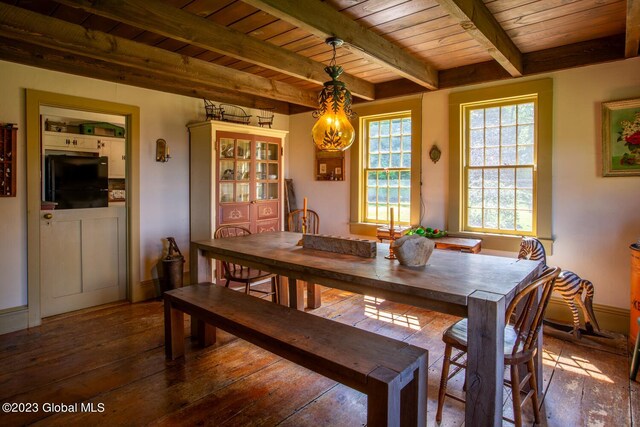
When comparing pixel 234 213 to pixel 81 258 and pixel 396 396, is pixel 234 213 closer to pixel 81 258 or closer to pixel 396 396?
pixel 81 258

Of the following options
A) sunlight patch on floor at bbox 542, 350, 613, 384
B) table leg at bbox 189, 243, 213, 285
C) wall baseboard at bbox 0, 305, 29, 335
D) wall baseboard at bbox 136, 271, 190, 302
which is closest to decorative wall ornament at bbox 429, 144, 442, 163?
sunlight patch on floor at bbox 542, 350, 613, 384

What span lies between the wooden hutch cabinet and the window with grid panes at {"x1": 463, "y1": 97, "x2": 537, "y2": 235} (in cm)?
240

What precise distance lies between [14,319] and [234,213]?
229 centimetres

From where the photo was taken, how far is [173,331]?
280cm

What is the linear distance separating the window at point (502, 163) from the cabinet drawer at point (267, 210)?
7.30 ft

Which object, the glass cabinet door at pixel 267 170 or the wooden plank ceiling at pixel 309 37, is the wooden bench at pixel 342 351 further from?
the glass cabinet door at pixel 267 170

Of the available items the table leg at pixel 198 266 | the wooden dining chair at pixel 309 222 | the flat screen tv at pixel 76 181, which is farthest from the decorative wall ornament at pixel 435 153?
the flat screen tv at pixel 76 181

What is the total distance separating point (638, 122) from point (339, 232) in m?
3.30

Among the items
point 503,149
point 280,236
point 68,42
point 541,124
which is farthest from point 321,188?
point 68,42

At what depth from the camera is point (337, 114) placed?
2.58 meters

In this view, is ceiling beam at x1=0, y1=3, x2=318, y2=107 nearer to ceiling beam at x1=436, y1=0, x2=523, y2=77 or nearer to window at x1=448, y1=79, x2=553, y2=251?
window at x1=448, y1=79, x2=553, y2=251

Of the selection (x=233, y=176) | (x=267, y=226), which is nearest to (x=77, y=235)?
(x=233, y=176)

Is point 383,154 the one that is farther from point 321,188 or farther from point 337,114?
point 337,114

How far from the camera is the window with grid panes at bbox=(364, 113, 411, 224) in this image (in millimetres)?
4582
